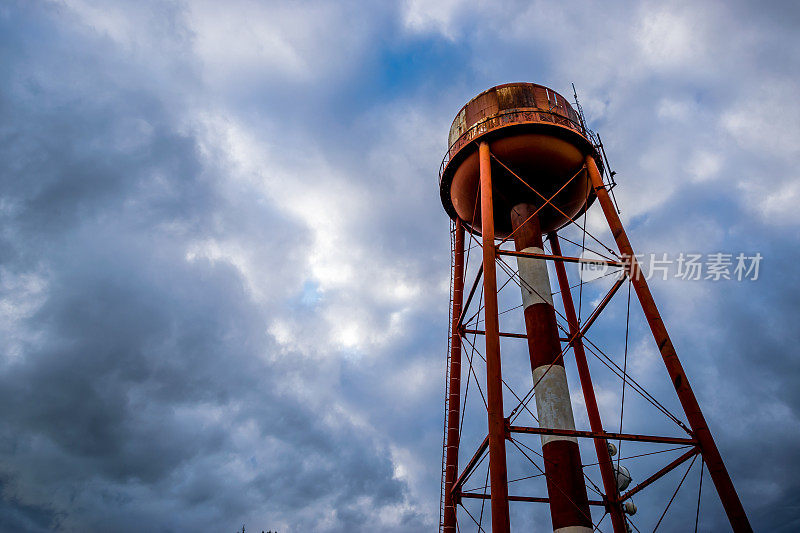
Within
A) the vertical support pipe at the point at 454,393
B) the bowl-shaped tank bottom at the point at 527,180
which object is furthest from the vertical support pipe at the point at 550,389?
the vertical support pipe at the point at 454,393

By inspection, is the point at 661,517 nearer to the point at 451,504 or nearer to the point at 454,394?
the point at 451,504

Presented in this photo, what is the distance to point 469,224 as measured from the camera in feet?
66.8

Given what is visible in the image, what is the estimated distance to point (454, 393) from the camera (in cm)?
1789

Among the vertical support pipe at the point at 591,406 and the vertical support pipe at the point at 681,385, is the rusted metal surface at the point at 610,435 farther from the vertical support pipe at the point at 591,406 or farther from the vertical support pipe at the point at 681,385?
the vertical support pipe at the point at 591,406

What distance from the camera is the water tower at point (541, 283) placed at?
483 inches

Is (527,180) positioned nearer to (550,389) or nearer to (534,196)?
(534,196)

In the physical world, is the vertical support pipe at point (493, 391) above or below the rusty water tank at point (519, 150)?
below

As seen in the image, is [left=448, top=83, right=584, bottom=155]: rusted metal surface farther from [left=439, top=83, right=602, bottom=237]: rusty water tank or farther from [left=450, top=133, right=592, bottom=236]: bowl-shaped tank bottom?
[left=450, top=133, right=592, bottom=236]: bowl-shaped tank bottom

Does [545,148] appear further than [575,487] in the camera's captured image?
Yes

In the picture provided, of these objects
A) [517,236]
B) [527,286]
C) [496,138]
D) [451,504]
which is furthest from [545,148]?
[451,504]

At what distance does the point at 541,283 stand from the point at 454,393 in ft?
15.7

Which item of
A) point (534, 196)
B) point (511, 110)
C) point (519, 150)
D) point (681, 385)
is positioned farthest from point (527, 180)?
point (681, 385)

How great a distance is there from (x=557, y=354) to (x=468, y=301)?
3.83 metres

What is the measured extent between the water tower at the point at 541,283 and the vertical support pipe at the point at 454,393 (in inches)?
1.4
